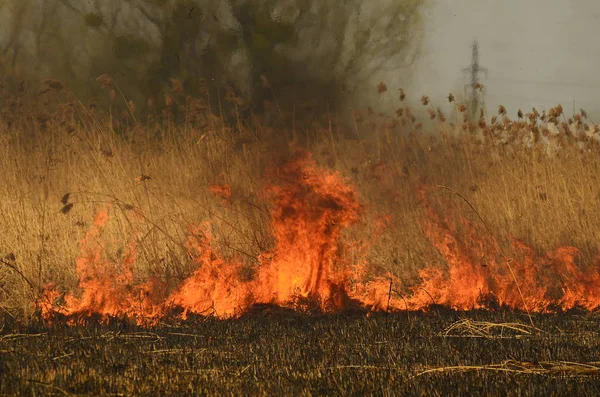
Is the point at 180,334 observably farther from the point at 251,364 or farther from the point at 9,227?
the point at 9,227

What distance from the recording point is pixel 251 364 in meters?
5.86

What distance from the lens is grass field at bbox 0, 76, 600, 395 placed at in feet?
19.2

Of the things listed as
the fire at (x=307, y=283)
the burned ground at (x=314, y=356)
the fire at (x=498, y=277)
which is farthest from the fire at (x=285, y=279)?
the fire at (x=498, y=277)

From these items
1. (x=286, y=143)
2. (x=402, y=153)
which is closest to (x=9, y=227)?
(x=286, y=143)

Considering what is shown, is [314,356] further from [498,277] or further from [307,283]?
[498,277]

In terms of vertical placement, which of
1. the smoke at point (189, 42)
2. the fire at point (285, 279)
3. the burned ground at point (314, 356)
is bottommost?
the burned ground at point (314, 356)

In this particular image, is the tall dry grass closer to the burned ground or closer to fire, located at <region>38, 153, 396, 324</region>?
fire, located at <region>38, 153, 396, 324</region>

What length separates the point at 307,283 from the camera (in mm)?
8320

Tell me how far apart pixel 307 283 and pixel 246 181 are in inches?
79.4

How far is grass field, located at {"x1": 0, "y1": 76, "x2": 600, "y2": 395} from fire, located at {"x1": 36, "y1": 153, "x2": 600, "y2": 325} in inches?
0.8

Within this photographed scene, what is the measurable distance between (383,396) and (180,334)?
8.04 ft

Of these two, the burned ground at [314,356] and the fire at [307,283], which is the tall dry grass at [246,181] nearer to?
the fire at [307,283]

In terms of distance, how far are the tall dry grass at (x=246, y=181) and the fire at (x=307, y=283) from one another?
42 cm

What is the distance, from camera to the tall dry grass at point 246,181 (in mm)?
9570
